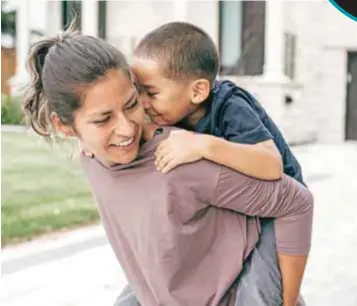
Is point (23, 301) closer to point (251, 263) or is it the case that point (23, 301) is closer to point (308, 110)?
point (251, 263)

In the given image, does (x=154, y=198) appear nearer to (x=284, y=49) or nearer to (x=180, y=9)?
(x=180, y=9)

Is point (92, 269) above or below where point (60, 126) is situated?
below

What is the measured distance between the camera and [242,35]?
21.9 ft

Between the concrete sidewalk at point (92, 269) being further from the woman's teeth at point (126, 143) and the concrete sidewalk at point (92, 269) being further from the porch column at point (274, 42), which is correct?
the porch column at point (274, 42)

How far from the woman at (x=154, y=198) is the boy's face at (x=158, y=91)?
29 millimetres

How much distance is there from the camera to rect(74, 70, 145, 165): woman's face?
990 mm

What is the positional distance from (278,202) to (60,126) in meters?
0.30

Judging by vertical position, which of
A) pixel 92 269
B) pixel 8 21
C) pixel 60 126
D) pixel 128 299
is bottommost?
pixel 92 269

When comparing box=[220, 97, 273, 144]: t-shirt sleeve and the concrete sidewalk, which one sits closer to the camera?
box=[220, 97, 273, 144]: t-shirt sleeve

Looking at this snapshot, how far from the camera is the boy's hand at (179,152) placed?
0.99m

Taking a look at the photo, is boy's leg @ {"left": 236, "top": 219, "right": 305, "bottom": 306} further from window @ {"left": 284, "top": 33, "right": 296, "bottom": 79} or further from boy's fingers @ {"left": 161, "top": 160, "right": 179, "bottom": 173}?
window @ {"left": 284, "top": 33, "right": 296, "bottom": 79}

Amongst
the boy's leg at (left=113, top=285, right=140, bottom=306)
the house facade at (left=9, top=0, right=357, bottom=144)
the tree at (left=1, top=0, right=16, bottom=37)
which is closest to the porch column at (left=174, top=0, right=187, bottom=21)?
the house facade at (left=9, top=0, right=357, bottom=144)

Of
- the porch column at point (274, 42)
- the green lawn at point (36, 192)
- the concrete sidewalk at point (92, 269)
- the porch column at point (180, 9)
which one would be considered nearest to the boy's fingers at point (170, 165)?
the concrete sidewalk at point (92, 269)

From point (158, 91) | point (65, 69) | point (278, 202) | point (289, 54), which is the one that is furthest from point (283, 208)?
point (289, 54)
